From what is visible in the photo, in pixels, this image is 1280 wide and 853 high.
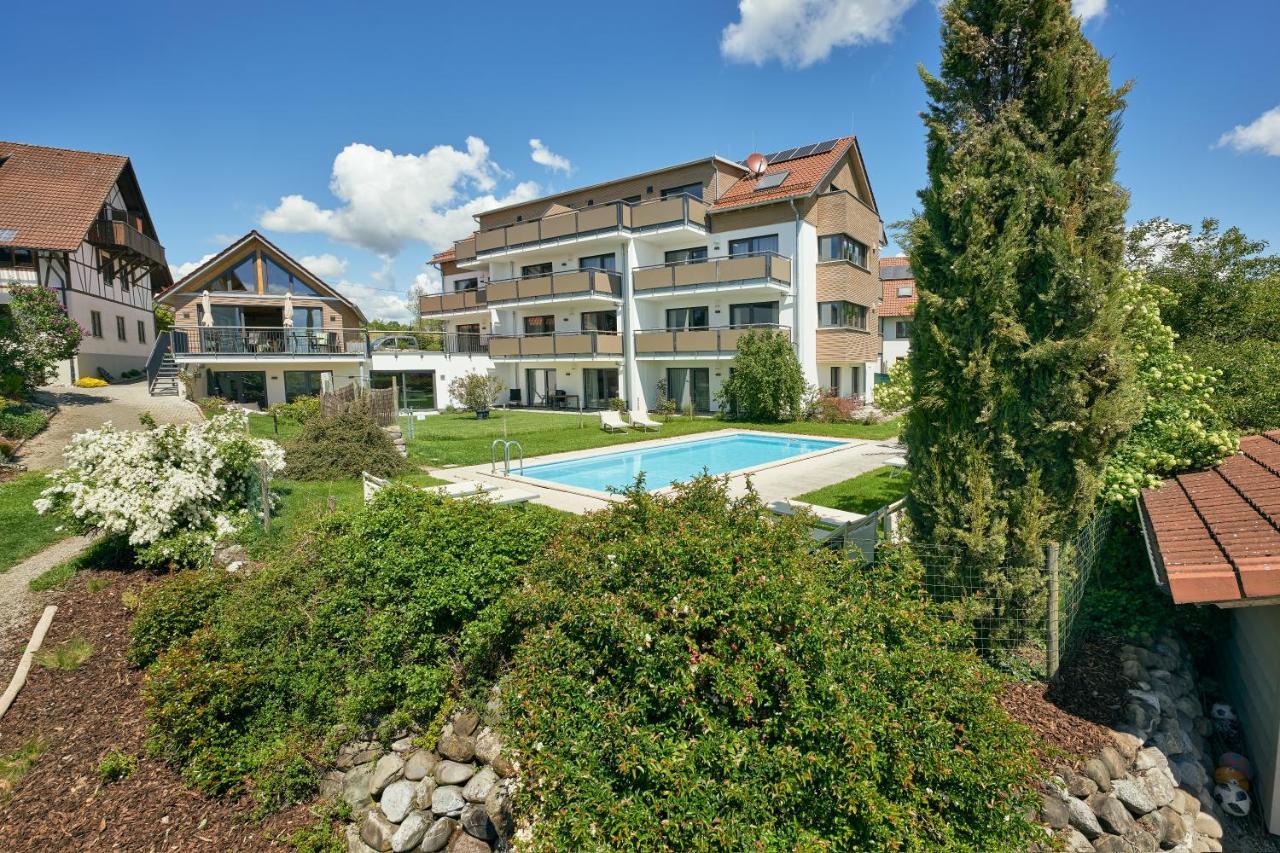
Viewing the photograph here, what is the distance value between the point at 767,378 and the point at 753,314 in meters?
4.77

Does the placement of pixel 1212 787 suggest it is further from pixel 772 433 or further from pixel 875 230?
pixel 875 230

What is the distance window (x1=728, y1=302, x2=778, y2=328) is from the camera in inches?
1107

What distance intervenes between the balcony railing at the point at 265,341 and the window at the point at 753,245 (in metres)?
18.1

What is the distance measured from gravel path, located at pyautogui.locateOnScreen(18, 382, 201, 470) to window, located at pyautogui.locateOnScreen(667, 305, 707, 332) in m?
20.5

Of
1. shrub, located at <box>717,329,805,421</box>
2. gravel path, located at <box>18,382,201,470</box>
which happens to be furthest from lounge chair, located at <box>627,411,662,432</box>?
gravel path, located at <box>18,382,201,470</box>

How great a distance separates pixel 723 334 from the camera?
90.5ft

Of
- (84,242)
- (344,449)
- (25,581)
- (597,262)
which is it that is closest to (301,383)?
(84,242)

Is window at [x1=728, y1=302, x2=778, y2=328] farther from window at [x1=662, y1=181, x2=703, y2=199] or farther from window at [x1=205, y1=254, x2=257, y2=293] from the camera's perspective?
window at [x1=205, y1=254, x2=257, y2=293]

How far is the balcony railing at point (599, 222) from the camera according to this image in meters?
28.6

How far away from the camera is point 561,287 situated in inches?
1235

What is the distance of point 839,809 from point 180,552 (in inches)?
355

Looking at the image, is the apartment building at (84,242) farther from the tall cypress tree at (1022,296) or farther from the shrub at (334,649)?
the tall cypress tree at (1022,296)

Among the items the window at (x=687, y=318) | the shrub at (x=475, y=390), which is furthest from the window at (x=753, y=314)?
the shrub at (x=475, y=390)

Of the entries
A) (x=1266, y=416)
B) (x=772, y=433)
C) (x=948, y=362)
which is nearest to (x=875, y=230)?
(x=772, y=433)
